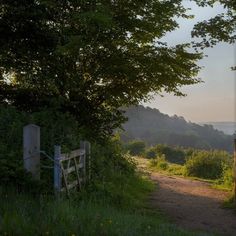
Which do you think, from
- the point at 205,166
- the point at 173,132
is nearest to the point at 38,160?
the point at 205,166

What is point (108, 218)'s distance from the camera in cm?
939

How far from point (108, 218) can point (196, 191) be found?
11.5 metres

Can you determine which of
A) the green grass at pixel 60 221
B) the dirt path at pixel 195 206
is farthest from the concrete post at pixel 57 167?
the dirt path at pixel 195 206

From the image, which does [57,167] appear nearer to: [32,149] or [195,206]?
[32,149]

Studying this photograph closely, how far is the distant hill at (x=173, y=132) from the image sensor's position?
94.1 m

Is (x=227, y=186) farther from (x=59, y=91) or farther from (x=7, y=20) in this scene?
(x=7, y=20)

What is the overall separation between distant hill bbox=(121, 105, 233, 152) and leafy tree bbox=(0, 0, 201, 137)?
64309mm

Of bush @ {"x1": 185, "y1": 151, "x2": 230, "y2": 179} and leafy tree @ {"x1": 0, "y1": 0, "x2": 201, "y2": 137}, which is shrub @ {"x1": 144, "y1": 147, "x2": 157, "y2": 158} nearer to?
bush @ {"x1": 185, "y1": 151, "x2": 230, "y2": 179}

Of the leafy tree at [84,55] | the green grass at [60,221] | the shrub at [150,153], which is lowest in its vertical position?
the shrub at [150,153]

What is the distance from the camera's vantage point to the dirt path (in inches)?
506

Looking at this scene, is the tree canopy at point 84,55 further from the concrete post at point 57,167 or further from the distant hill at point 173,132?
the distant hill at point 173,132

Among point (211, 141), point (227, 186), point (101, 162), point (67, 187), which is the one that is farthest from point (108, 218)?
point (211, 141)

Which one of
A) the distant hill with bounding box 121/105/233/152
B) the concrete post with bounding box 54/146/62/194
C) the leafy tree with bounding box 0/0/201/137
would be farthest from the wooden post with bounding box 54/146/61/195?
the distant hill with bounding box 121/105/233/152

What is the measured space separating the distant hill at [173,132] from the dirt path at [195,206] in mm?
63508
